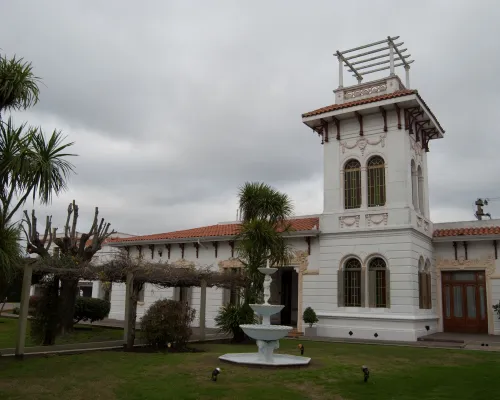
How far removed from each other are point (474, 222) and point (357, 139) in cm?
586

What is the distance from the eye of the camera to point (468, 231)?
66.1ft

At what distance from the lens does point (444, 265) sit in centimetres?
2073

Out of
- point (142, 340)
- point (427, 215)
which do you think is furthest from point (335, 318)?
point (142, 340)

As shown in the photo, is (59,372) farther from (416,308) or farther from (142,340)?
(416,308)

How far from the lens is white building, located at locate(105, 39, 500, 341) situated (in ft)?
61.8

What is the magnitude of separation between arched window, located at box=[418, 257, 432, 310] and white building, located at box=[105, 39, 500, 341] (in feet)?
0.13

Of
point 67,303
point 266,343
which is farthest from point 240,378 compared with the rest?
point 67,303

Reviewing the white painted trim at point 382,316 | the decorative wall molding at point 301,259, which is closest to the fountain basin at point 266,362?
the white painted trim at point 382,316

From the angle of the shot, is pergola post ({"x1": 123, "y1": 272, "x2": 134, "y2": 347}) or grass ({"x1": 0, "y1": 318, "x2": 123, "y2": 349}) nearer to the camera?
pergola post ({"x1": 123, "y1": 272, "x2": 134, "y2": 347})

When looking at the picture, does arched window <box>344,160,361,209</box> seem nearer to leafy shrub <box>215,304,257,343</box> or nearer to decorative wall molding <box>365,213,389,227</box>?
decorative wall molding <box>365,213,389,227</box>

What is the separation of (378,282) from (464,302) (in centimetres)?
390

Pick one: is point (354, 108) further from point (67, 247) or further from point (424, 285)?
point (67, 247)

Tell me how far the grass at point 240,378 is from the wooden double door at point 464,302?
662cm

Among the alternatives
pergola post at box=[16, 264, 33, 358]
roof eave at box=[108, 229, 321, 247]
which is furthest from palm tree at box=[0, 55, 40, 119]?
roof eave at box=[108, 229, 321, 247]
